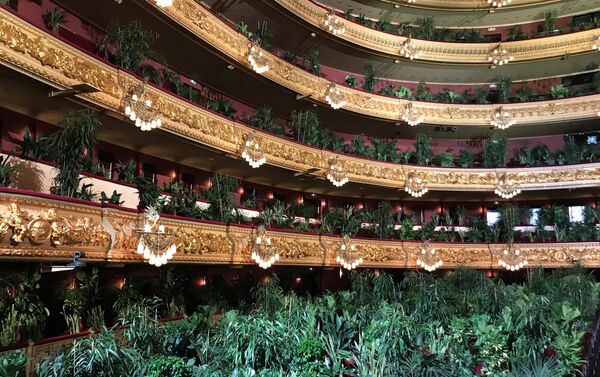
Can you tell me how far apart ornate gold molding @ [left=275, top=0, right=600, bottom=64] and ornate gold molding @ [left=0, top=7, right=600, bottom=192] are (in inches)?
111

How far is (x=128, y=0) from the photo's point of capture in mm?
12883

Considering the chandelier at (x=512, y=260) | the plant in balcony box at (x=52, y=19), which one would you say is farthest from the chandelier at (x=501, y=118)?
the plant in balcony box at (x=52, y=19)

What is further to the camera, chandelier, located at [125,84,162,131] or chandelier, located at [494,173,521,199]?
chandelier, located at [494,173,521,199]

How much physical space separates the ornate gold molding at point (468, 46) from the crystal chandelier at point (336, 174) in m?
6.45

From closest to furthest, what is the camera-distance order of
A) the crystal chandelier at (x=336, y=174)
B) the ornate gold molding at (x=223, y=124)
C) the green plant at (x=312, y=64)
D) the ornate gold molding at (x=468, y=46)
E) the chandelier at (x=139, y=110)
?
the ornate gold molding at (x=223, y=124), the chandelier at (x=139, y=110), the crystal chandelier at (x=336, y=174), the green plant at (x=312, y=64), the ornate gold molding at (x=468, y=46)

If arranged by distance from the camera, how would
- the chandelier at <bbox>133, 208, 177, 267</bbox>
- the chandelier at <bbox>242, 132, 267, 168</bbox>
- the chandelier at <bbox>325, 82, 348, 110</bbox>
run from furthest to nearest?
1. the chandelier at <bbox>325, 82, 348, 110</bbox>
2. the chandelier at <bbox>242, 132, 267, 168</bbox>
3. the chandelier at <bbox>133, 208, 177, 267</bbox>

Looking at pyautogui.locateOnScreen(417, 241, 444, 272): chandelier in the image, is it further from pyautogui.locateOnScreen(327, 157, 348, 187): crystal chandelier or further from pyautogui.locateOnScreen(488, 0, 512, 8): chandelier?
pyautogui.locateOnScreen(488, 0, 512, 8): chandelier

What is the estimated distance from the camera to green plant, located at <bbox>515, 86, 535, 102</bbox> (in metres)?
26.0

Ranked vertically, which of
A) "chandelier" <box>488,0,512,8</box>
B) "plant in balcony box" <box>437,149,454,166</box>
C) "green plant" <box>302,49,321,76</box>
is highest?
"chandelier" <box>488,0,512,8</box>

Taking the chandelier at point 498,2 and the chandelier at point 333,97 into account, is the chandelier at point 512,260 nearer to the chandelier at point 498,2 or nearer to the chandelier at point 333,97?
the chandelier at point 333,97

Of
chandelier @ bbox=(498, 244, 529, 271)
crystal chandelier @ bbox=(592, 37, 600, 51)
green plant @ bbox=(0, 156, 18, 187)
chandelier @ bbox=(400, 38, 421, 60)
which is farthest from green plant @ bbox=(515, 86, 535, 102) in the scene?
green plant @ bbox=(0, 156, 18, 187)

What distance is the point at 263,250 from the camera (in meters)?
14.8

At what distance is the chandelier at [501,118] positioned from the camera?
81.6 ft

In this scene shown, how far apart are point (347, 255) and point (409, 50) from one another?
11.9 meters
